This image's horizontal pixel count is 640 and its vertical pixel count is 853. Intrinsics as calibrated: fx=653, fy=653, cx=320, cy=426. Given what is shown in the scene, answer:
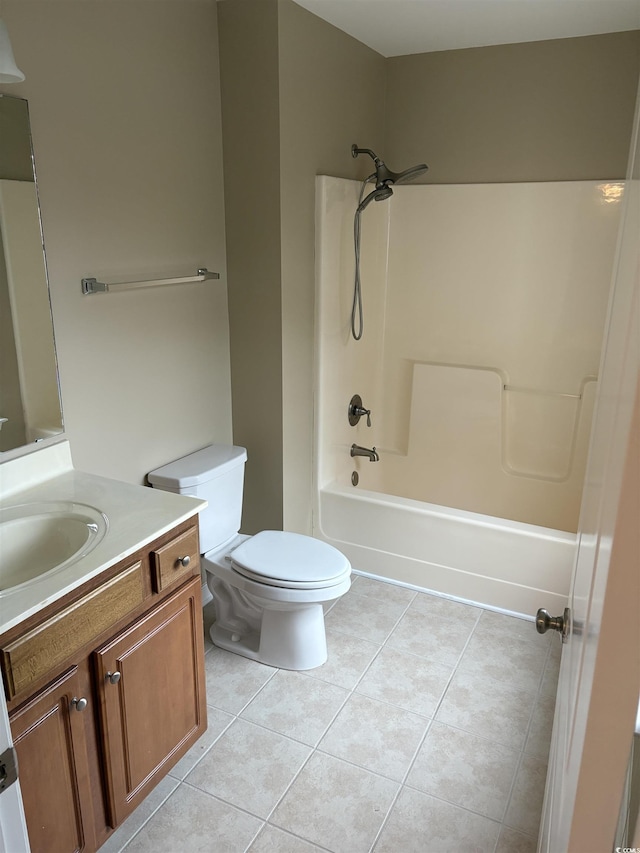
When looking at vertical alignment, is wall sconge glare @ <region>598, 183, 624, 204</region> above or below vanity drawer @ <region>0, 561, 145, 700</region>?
above

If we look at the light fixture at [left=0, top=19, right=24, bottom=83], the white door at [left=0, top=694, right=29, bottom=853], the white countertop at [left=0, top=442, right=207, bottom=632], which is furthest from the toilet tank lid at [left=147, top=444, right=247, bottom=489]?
the white door at [left=0, top=694, right=29, bottom=853]

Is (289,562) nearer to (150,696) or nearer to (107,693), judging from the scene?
(150,696)

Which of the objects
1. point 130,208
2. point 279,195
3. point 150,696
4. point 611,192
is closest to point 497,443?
point 611,192

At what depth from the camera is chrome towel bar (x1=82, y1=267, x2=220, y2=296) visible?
2.06m

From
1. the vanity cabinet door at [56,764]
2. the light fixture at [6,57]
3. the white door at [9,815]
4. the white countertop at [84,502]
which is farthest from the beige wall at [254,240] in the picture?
the white door at [9,815]

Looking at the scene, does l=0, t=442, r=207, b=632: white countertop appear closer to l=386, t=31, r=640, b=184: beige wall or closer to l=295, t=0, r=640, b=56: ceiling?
l=295, t=0, r=640, b=56: ceiling

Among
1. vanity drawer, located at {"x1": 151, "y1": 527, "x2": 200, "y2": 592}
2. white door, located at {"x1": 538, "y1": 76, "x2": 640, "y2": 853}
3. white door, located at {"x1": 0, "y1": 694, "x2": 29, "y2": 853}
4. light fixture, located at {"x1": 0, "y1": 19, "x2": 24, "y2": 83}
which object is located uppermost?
light fixture, located at {"x1": 0, "y1": 19, "x2": 24, "y2": 83}

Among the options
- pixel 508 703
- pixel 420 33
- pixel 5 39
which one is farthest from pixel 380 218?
pixel 508 703

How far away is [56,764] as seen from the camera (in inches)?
57.7

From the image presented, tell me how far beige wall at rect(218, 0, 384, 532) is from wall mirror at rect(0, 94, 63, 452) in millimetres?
934

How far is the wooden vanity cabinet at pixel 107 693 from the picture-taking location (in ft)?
4.58

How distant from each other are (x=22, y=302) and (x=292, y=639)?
4.92ft

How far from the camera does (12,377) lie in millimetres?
1870

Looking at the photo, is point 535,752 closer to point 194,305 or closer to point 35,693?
point 35,693
